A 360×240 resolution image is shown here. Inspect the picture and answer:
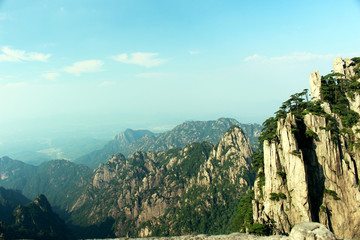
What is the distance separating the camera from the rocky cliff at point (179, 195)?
125m

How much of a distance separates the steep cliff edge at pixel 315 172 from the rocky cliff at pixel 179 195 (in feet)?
249

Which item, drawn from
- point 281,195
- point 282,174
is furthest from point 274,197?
point 282,174

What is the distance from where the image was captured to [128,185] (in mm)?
179375

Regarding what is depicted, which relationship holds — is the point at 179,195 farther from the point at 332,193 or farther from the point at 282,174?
the point at 332,193

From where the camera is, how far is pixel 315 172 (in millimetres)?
44969

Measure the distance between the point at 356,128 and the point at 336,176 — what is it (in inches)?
557

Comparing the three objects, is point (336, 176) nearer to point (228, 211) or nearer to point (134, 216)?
point (228, 211)

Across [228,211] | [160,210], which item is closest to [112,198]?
[160,210]

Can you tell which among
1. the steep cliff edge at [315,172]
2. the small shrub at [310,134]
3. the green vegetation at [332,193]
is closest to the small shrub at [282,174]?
the steep cliff edge at [315,172]

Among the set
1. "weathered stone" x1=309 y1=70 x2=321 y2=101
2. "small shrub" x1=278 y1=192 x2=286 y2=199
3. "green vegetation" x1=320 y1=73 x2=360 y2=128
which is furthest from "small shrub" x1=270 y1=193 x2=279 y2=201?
"weathered stone" x1=309 y1=70 x2=321 y2=101

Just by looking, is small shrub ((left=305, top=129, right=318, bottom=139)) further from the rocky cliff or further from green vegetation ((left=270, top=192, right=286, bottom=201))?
the rocky cliff

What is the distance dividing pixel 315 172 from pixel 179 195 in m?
127

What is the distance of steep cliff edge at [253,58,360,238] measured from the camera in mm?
41875

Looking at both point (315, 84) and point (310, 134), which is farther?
point (315, 84)
